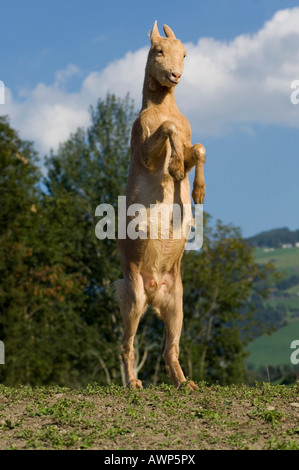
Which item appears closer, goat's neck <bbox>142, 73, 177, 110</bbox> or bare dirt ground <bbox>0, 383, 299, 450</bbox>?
bare dirt ground <bbox>0, 383, 299, 450</bbox>

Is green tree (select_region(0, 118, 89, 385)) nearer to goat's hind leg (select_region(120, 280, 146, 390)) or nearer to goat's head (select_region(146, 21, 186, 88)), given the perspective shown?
goat's hind leg (select_region(120, 280, 146, 390))

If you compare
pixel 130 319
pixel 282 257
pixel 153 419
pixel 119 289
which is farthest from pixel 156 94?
pixel 282 257

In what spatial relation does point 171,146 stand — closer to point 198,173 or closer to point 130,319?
point 198,173

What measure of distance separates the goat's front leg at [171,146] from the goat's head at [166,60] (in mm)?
722

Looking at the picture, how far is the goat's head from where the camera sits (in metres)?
8.56

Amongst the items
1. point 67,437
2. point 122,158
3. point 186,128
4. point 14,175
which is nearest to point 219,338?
point 122,158

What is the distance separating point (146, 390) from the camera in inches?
318

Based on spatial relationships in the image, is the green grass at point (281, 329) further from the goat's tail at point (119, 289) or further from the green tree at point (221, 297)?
the goat's tail at point (119, 289)

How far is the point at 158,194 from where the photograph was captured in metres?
8.62

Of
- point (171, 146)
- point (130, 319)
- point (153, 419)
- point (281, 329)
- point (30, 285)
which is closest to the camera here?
point (153, 419)

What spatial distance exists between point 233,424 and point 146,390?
1746 millimetres

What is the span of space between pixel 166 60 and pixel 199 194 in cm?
176

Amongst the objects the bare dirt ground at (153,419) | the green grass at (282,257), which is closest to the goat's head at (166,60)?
the bare dirt ground at (153,419)

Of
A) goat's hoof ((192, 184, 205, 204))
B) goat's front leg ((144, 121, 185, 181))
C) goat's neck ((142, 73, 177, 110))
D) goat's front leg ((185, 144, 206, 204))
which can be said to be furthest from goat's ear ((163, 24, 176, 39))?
goat's hoof ((192, 184, 205, 204))
